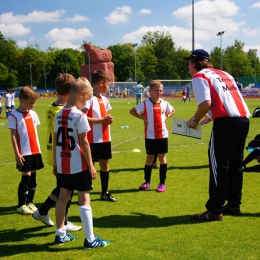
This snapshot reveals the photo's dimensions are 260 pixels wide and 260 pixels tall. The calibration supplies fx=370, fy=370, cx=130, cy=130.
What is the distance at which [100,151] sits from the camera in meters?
6.06

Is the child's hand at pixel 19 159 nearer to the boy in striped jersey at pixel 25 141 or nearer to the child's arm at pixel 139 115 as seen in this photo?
the boy in striped jersey at pixel 25 141

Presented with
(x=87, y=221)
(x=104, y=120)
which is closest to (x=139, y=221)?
(x=87, y=221)

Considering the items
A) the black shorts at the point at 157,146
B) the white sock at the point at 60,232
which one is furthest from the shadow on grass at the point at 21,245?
the black shorts at the point at 157,146

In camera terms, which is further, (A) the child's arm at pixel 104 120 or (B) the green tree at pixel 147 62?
(B) the green tree at pixel 147 62

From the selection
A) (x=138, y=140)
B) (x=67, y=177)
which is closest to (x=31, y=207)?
(x=67, y=177)

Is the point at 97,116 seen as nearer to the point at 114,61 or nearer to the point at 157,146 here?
the point at 157,146

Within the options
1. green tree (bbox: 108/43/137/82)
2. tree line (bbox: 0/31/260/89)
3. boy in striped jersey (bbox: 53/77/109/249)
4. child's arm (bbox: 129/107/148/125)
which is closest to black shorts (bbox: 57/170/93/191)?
boy in striped jersey (bbox: 53/77/109/249)

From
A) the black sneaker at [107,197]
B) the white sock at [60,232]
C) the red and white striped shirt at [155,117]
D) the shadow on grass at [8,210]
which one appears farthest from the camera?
the red and white striped shirt at [155,117]

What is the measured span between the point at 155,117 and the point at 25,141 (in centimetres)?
262

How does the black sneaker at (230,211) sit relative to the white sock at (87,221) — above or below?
below

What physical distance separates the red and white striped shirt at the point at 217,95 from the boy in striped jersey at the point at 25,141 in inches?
92.6

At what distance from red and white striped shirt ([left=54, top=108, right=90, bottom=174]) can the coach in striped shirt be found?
5.48 feet

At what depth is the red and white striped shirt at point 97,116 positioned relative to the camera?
5.91 m

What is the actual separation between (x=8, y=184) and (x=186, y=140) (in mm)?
7119
